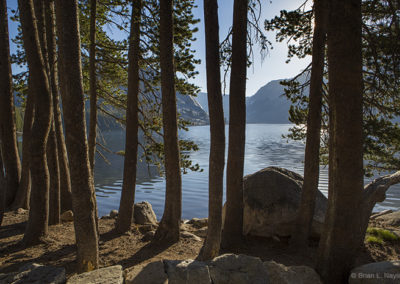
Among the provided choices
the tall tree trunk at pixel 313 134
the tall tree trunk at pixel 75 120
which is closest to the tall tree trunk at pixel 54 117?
the tall tree trunk at pixel 75 120

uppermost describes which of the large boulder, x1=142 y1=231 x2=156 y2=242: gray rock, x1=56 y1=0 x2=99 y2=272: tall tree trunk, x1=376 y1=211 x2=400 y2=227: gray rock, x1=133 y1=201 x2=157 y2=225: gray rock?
x1=56 y1=0 x2=99 y2=272: tall tree trunk

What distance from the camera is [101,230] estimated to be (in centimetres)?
804

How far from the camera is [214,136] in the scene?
18.6 ft

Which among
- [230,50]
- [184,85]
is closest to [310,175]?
[230,50]

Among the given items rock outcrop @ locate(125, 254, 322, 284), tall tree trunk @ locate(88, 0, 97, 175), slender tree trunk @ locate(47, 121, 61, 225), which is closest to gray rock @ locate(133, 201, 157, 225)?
slender tree trunk @ locate(47, 121, 61, 225)

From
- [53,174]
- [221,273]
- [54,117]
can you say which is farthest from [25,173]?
[221,273]

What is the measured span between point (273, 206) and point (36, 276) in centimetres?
566

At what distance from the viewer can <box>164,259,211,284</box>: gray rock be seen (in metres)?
3.59

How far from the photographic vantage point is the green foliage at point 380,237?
22.2 feet

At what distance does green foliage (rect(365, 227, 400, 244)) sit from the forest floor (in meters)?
0.13

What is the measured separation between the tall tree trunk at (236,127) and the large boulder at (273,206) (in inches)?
35.0

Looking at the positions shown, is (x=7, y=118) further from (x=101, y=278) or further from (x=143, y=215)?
(x=101, y=278)

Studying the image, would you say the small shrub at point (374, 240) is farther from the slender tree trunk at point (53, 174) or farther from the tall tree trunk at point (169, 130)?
the slender tree trunk at point (53, 174)

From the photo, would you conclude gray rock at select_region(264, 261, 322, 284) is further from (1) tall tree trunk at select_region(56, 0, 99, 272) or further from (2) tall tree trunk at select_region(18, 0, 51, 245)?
(2) tall tree trunk at select_region(18, 0, 51, 245)
